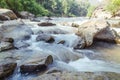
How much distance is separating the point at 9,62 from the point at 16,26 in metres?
6.10

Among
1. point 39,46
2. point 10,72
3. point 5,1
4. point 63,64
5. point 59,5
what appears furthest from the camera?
point 59,5

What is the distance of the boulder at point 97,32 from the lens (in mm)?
11464

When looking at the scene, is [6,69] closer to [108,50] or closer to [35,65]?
[35,65]

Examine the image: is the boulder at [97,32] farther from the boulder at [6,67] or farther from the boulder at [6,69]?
the boulder at [6,69]

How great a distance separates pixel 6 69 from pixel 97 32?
6419 millimetres

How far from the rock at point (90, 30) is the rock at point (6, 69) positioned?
501 centimetres

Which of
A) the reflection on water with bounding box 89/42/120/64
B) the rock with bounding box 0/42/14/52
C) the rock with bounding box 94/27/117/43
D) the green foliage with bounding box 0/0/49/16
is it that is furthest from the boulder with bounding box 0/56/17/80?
the green foliage with bounding box 0/0/49/16

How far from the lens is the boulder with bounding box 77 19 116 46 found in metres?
11.5

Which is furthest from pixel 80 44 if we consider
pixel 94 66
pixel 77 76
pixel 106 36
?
pixel 77 76

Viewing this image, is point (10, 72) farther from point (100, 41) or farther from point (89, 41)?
point (100, 41)

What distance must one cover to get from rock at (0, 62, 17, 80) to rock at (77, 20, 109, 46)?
5006 millimetres

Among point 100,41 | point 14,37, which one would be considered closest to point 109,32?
point 100,41

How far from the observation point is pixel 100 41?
12.0 m

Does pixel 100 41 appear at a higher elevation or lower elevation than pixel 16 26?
lower
